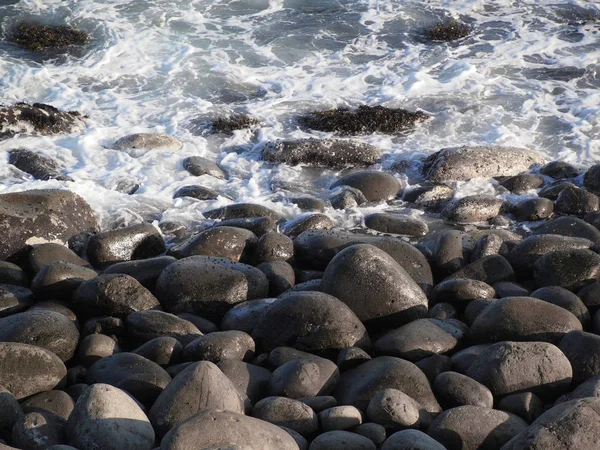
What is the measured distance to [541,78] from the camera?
40.2 ft

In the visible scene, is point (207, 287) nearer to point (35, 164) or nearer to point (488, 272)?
point (488, 272)

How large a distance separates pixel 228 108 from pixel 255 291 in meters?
5.84

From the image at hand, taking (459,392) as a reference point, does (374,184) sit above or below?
below

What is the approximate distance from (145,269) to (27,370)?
75.3 inches

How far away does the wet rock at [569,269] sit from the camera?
5.89 meters

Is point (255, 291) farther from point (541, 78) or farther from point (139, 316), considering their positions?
point (541, 78)

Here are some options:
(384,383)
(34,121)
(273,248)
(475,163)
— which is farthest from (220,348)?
(34,121)

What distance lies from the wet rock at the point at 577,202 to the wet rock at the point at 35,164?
5.47 meters

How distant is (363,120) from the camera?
10.5 metres

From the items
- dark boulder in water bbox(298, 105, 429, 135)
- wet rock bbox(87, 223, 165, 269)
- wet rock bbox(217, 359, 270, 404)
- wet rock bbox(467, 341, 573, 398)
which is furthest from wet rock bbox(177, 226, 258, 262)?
dark boulder in water bbox(298, 105, 429, 135)

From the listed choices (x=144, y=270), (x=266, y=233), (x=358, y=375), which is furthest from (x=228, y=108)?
(x=358, y=375)

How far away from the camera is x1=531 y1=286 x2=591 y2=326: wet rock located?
5.27 metres

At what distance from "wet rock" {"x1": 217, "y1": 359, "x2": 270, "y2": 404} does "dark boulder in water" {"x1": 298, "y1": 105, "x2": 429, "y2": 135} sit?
6208 mm

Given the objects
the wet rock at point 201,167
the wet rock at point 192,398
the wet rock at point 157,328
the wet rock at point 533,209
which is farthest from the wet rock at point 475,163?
the wet rock at point 192,398
